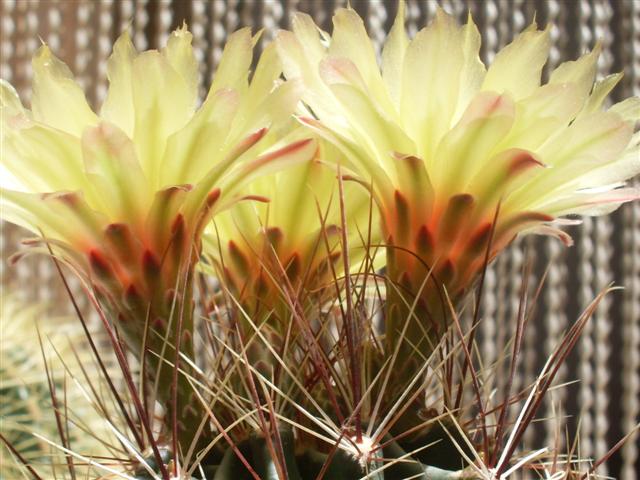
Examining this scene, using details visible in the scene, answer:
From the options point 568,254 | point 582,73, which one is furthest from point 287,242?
point 568,254

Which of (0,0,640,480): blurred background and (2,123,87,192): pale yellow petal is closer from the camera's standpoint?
(2,123,87,192): pale yellow petal

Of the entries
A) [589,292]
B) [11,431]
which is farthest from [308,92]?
[589,292]

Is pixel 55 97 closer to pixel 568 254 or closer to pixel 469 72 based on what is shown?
pixel 469 72

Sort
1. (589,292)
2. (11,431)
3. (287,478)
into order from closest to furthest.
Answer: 1. (287,478)
2. (11,431)
3. (589,292)

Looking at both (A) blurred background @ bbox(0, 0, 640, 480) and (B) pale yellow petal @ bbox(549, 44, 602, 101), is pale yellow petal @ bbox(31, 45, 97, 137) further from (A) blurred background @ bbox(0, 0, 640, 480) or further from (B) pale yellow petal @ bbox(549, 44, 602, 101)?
(A) blurred background @ bbox(0, 0, 640, 480)

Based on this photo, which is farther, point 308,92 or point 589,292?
point 589,292

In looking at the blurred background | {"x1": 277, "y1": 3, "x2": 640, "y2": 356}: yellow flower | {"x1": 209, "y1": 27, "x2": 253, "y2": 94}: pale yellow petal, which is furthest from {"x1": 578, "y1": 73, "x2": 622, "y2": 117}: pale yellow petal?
the blurred background

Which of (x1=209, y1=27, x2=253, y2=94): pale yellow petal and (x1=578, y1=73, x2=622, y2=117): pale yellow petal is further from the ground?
(x1=209, y1=27, x2=253, y2=94): pale yellow petal

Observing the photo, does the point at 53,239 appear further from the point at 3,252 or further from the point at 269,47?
the point at 3,252
